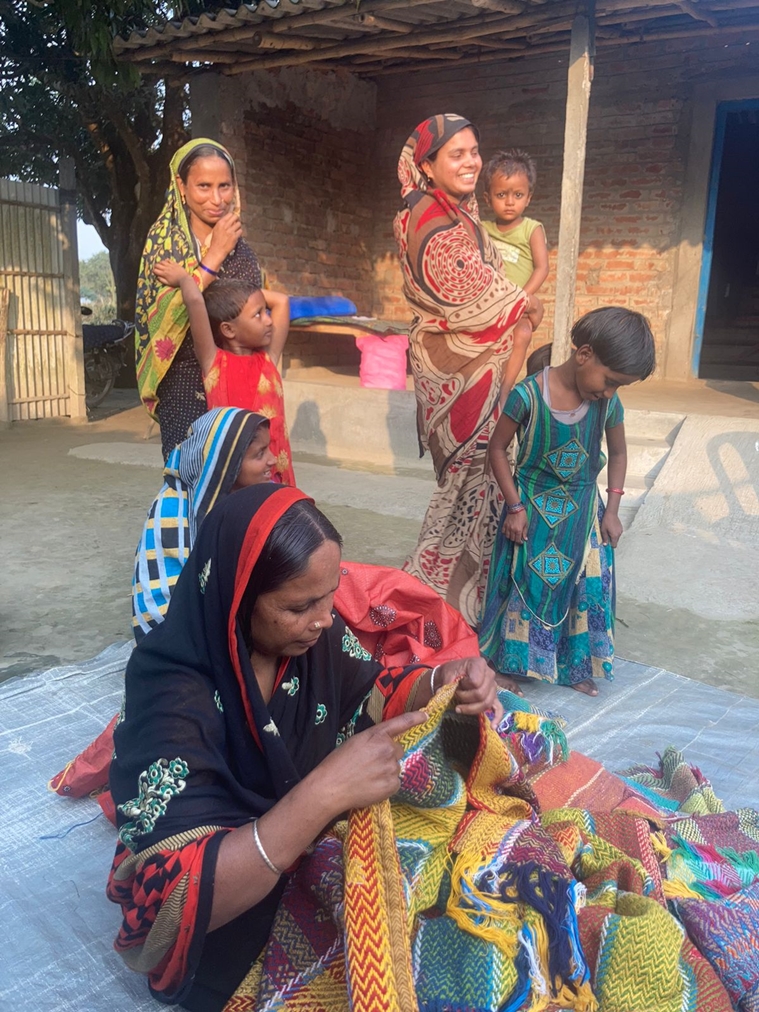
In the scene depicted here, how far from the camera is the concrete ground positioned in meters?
3.72

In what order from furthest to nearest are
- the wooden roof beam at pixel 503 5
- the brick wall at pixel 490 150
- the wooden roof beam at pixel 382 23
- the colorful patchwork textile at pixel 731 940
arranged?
the brick wall at pixel 490 150
the wooden roof beam at pixel 382 23
the wooden roof beam at pixel 503 5
the colorful patchwork textile at pixel 731 940

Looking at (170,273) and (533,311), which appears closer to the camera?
(170,273)

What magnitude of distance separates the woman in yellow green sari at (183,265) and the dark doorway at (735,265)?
925 cm

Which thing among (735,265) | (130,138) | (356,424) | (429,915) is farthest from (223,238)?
(735,265)

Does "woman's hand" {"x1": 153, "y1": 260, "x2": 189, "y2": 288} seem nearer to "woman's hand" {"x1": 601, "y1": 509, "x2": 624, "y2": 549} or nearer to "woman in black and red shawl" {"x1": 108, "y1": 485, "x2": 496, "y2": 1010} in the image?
"woman's hand" {"x1": 601, "y1": 509, "x2": 624, "y2": 549}

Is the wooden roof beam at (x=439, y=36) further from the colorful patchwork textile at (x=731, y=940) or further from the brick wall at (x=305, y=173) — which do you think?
the colorful patchwork textile at (x=731, y=940)

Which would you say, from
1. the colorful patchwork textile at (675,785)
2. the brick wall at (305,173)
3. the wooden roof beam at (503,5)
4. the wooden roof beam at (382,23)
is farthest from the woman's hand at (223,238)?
the brick wall at (305,173)

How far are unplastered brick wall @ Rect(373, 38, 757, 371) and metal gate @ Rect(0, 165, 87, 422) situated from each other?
3942mm

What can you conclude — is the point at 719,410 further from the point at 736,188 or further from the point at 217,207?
the point at 736,188

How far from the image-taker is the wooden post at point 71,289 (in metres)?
9.17

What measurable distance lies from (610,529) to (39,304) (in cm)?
771

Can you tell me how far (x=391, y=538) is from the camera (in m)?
5.16

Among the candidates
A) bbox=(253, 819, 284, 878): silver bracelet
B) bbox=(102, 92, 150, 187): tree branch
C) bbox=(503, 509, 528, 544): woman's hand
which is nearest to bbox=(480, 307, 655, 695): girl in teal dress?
bbox=(503, 509, 528, 544): woman's hand

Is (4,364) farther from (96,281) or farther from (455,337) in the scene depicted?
(96,281)
